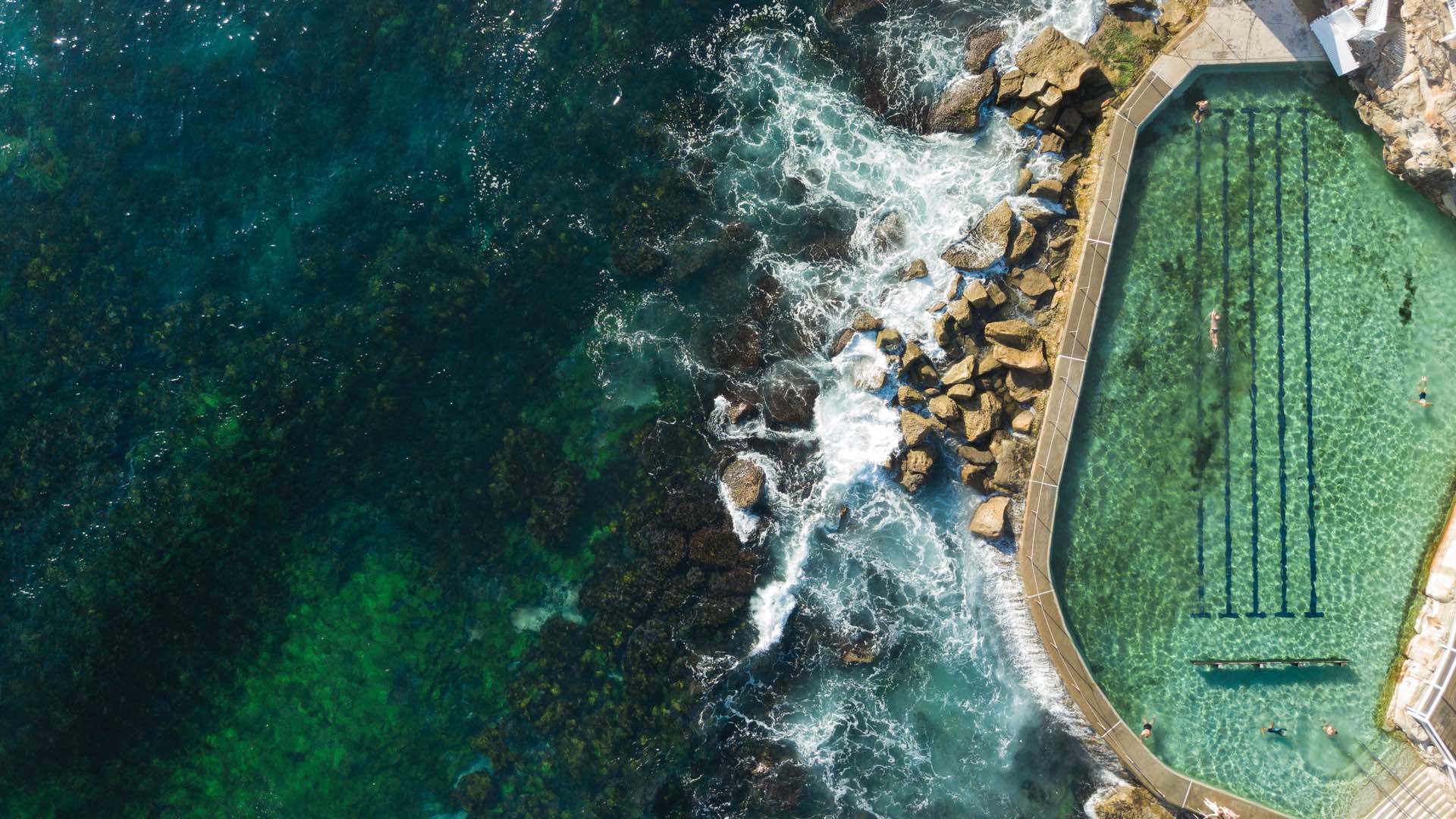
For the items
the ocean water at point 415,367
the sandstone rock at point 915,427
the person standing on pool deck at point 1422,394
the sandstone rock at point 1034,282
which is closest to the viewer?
the person standing on pool deck at point 1422,394

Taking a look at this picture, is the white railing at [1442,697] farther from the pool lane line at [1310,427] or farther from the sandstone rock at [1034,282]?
the sandstone rock at [1034,282]

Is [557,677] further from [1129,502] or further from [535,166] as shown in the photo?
[1129,502]

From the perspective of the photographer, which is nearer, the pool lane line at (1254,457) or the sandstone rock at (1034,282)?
the pool lane line at (1254,457)

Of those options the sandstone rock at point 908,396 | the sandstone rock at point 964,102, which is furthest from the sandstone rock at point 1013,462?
the sandstone rock at point 964,102

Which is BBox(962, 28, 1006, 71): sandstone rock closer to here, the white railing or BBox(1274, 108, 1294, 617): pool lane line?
BBox(1274, 108, 1294, 617): pool lane line

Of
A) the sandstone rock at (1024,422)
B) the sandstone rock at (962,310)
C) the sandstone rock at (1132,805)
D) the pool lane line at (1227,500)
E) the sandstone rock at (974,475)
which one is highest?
the sandstone rock at (962,310)

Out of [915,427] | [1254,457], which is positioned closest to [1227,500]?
[1254,457]
